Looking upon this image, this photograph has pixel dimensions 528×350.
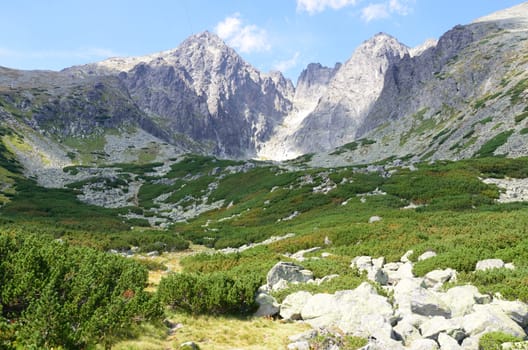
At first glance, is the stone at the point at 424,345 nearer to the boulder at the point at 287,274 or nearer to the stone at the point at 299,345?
the stone at the point at 299,345

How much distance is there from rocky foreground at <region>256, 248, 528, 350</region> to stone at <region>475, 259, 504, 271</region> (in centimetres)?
25

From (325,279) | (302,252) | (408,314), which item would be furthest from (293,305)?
(302,252)

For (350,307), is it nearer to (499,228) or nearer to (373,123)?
(499,228)

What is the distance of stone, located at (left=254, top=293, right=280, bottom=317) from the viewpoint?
12663 mm

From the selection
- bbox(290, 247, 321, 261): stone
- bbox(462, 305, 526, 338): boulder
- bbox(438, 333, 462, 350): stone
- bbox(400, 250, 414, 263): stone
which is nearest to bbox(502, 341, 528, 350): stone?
bbox(462, 305, 526, 338): boulder

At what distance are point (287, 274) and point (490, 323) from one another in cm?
824

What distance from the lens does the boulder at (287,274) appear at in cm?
1575

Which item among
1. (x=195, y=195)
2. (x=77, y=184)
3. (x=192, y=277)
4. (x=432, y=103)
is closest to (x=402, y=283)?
(x=192, y=277)

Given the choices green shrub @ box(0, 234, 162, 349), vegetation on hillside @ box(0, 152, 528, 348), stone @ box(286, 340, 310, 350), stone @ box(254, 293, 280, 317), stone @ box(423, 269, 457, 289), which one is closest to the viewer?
green shrub @ box(0, 234, 162, 349)

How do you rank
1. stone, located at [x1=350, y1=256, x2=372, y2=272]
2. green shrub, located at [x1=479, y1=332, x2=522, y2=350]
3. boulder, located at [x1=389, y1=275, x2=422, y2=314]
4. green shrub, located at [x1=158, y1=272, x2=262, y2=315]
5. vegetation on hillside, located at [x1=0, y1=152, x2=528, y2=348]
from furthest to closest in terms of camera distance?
1. stone, located at [x1=350, y1=256, x2=372, y2=272]
2. green shrub, located at [x1=158, y1=272, x2=262, y2=315]
3. boulder, located at [x1=389, y1=275, x2=422, y2=314]
4. vegetation on hillside, located at [x1=0, y1=152, x2=528, y2=348]
5. green shrub, located at [x1=479, y1=332, x2=522, y2=350]

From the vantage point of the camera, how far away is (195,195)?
206ft

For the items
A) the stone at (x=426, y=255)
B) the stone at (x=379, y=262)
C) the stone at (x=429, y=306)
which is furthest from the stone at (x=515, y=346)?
the stone at (x=379, y=262)

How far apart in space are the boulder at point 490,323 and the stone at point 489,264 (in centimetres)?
551

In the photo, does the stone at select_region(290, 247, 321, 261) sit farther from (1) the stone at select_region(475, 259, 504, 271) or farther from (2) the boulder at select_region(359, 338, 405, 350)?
(2) the boulder at select_region(359, 338, 405, 350)
